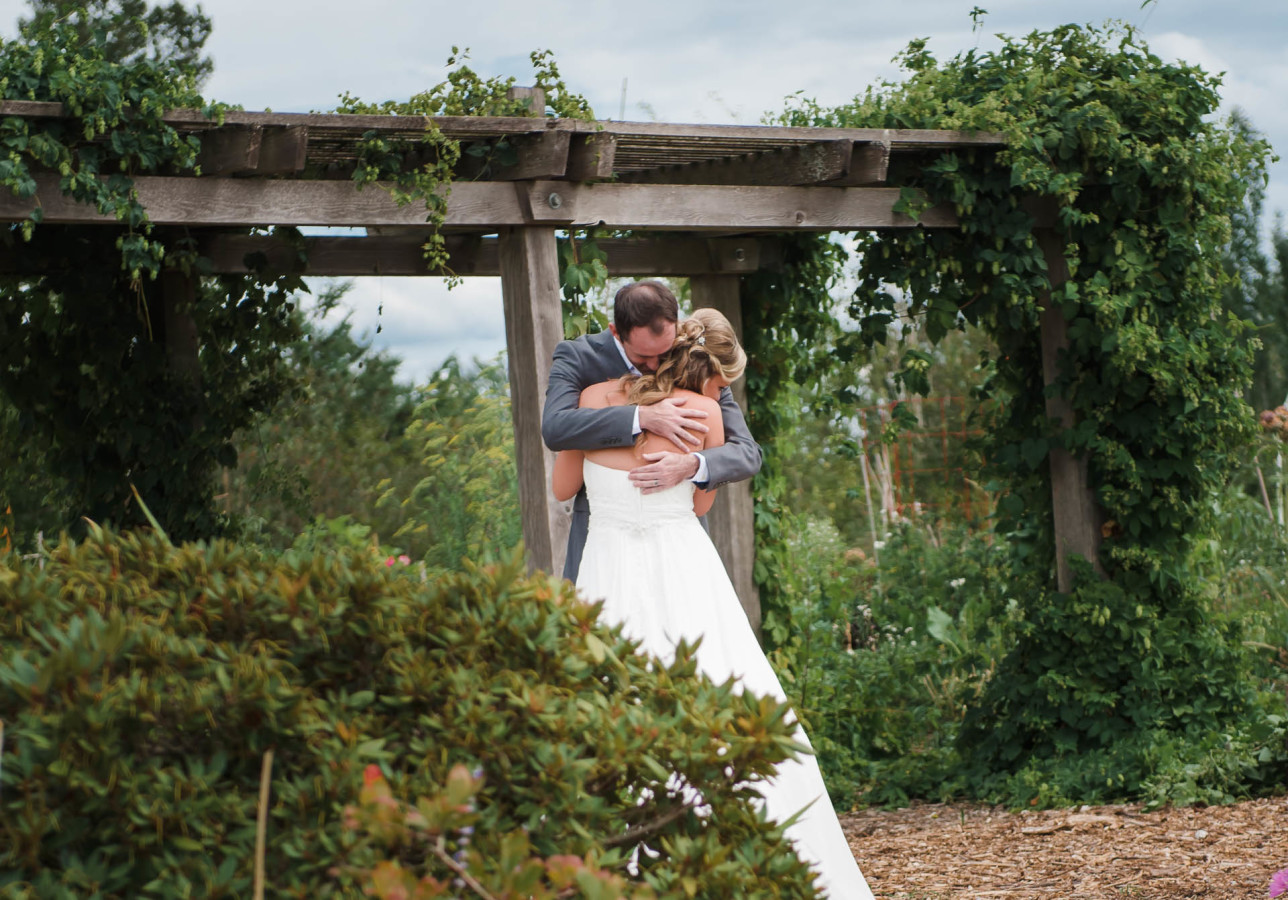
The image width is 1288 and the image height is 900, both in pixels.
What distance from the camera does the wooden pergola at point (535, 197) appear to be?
4.15 metres

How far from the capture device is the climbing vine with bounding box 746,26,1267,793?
516 centimetres

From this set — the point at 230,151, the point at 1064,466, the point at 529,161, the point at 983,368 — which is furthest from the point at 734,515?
the point at 230,151

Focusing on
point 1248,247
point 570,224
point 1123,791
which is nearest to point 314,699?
point 570,224

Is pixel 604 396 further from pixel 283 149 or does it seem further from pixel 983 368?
pixel 983 368

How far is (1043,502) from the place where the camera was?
5.74 m

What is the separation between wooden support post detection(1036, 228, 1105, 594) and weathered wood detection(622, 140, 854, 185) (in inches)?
43.4

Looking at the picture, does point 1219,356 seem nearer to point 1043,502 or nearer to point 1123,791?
point 1043,502

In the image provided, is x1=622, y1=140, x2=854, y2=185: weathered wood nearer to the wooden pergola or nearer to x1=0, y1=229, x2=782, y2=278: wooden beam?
the wooden pergola

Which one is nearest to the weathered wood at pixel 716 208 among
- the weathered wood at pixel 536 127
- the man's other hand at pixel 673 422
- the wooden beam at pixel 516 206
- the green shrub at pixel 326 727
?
the wooden beam at pixel 516 206

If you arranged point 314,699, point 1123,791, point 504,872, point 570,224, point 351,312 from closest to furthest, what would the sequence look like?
point 504,872
point 314,699
point 570,224
point 1123,791
point 351,312

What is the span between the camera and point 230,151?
4125 millimetres

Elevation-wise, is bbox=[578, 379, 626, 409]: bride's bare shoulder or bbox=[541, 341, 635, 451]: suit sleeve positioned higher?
bbox=[578, 379, 626, 409]: bride's bare shoulder

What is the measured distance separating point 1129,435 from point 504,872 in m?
4.52

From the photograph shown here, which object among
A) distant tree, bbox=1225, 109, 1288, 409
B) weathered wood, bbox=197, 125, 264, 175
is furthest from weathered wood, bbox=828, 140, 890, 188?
distant tree, bbox=1225, 109, 1288, 409
